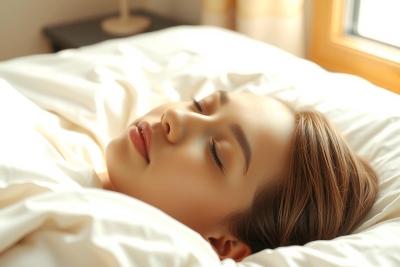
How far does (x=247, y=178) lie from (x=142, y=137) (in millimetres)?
215

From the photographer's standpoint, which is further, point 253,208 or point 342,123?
point 342,123

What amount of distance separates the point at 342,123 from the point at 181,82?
0.44m

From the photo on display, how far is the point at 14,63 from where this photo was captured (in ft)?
4.21

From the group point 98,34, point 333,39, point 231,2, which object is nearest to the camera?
point 333,39

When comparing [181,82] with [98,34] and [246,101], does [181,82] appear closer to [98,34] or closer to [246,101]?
[246,101]

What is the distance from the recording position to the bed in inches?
25.3

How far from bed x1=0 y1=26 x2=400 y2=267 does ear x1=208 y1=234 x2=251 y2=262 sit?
0.48 ft

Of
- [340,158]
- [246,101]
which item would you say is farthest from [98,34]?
[340,158]

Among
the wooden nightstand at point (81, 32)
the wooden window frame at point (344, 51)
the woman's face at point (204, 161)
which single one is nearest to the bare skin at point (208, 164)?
the woman's face at point (204, 161)

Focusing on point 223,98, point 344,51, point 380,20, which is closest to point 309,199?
point 223,98

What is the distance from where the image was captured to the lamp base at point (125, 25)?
2.11 m

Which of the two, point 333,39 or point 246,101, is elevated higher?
point 246,101

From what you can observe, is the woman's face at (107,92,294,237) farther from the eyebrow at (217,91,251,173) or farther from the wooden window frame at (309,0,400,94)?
the wooden window frame at (309,0,400,94)

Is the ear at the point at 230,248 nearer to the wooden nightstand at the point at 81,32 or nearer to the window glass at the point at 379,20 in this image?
the window glass at the point at 379,20
